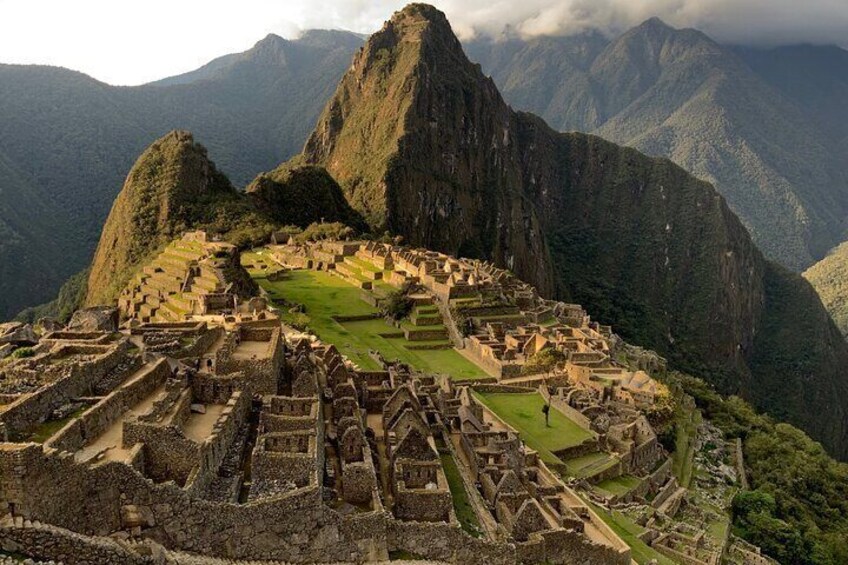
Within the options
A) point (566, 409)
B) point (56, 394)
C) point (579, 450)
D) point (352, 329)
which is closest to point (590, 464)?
point (579, 450)

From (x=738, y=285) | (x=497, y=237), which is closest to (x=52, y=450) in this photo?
(x=497, y=237)

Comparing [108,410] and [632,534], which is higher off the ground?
[108,410]

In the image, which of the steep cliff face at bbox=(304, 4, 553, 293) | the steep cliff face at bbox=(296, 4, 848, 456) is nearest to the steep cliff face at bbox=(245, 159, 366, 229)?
the steep cliff face at bbox=(296, 4, 848, 456)

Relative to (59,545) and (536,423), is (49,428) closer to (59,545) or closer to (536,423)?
(59,545)

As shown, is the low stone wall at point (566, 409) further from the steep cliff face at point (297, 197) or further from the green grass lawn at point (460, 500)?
the steep cliff face at point (297, 197)

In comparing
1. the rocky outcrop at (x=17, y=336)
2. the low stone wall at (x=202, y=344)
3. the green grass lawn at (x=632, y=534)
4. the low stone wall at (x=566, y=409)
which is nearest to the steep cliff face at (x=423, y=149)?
the low stone wall at (x=566, y=409)
